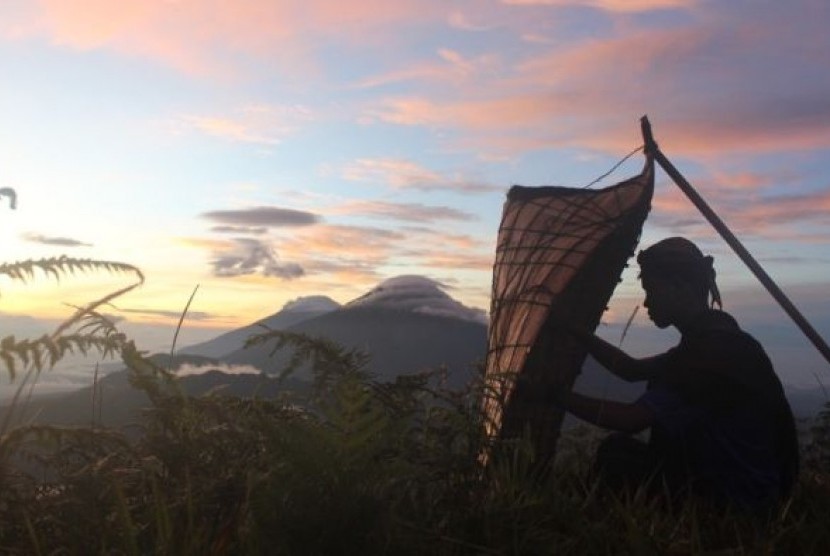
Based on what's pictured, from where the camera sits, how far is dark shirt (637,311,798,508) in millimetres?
5062

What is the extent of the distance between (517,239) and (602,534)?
4180 millimetres

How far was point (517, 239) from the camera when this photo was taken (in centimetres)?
717

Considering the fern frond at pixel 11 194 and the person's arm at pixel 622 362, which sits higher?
the fern frond at pixel 11 194

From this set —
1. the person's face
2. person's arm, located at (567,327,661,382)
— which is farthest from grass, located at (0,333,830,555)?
person's arm, located at (567,327,661,382)

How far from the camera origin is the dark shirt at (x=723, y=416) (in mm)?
5062

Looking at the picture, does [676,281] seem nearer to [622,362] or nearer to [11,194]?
[622,362]

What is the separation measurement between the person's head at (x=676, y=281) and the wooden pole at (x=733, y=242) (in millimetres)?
1948

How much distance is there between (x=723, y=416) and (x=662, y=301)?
97 centimetres

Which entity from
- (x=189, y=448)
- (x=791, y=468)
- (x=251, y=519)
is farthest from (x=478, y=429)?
(x=791, y=468)

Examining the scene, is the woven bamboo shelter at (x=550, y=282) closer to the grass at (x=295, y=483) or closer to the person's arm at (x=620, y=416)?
the person's arm at (x=620, y=416)

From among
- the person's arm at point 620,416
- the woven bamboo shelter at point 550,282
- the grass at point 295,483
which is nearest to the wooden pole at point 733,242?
the woven bamboo shelter at point 550,282

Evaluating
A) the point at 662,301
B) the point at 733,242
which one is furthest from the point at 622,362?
the point at 733,242

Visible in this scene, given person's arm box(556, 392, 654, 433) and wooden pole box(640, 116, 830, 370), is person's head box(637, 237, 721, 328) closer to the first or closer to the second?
person's arm box(556, 392, 654, 433)

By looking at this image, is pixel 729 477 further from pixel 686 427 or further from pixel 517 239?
pixel 517 239
